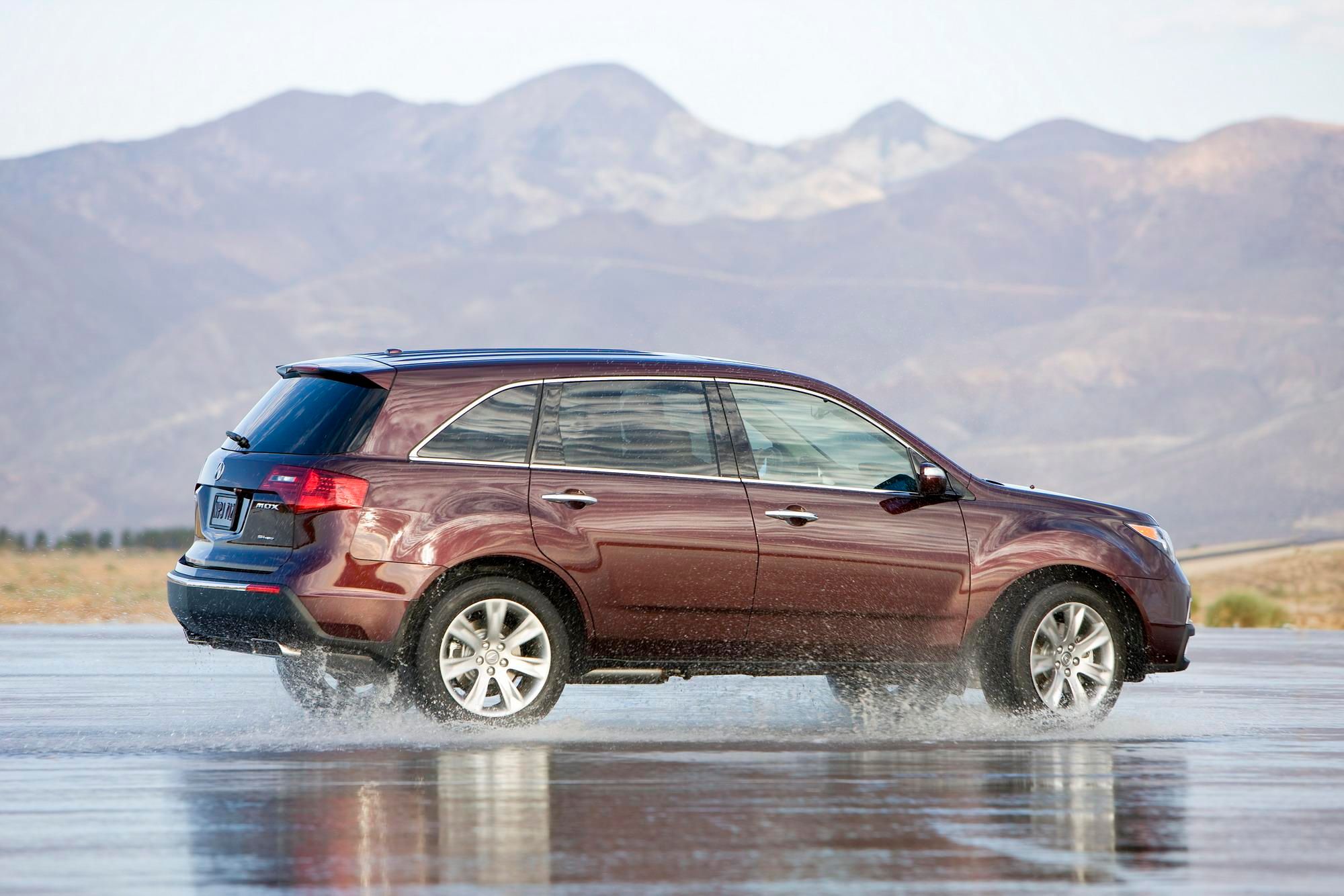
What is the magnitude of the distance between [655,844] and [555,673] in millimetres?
3392

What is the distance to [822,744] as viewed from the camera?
1034 centimetres

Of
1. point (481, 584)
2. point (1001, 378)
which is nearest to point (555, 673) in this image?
point (481, 584)

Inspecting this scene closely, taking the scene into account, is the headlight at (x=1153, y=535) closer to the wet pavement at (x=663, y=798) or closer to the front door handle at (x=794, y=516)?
the wet pavement at (x=663, y=798)

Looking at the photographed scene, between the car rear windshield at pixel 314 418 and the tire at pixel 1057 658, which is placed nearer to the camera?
the car rear windshield at pixel 314 418

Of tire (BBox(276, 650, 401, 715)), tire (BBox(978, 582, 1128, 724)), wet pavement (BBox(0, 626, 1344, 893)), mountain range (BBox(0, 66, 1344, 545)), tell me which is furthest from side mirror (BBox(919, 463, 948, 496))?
mountain range (BBox(0, 66, 1344, 545))

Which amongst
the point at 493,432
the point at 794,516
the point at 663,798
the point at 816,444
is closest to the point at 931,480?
the point at 816,444

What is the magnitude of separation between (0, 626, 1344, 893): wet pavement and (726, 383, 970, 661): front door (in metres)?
0.50

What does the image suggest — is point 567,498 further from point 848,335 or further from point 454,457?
point 848,335

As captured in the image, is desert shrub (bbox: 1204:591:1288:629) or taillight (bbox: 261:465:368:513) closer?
taillight (bbox: 261:465:368:513)

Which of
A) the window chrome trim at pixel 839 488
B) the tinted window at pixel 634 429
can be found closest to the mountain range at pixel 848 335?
the window chrome trim at pixel 839 488

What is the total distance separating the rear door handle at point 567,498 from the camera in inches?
411

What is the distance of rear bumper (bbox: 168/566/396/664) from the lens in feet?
33.0

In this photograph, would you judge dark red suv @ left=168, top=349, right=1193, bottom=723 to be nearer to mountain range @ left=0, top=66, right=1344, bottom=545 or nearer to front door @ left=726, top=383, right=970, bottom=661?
front door @ left=726, top=383, right=970, bottom=661

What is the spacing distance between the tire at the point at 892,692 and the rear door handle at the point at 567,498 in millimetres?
1714
